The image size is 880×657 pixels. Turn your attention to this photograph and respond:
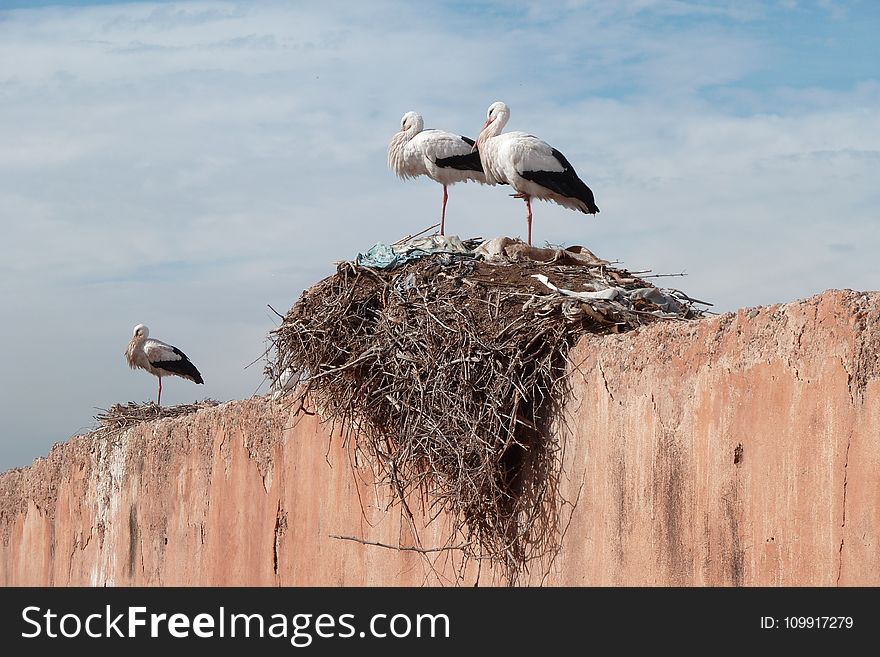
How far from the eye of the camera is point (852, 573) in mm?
4027

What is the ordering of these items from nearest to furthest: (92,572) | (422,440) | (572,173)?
(422,440), (572,173), (92,572)

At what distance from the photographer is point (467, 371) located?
577 centimetres

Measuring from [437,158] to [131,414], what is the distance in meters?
3.73

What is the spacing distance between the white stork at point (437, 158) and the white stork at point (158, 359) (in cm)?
686

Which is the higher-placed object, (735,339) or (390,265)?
(390,265)

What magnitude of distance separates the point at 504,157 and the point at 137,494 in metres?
4.22

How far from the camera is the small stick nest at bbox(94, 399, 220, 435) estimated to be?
35.8 ft

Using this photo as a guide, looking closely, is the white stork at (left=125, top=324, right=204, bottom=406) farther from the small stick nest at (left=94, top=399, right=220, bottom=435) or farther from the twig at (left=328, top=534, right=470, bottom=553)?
the twig at (left=328, top=534, right=470, bottom=553)

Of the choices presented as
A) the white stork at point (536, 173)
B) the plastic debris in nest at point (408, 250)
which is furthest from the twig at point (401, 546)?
the white stork at point (536, 173)

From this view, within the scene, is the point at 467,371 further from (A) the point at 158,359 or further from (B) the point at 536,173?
(A) the point at 158,359

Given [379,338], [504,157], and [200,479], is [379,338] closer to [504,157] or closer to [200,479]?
[504,157]

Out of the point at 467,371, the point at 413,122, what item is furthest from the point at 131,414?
the point at 467,371

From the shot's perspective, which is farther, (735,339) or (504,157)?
(504,157)
